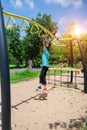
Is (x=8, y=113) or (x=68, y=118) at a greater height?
(x=8, y=113)

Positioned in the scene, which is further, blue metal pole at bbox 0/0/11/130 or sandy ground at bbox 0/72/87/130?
sandy ground at bbox 0/72/87/130

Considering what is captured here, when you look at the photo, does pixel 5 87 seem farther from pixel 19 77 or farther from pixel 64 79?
pixel 64 79

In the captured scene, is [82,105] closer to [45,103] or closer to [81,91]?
[45,103]

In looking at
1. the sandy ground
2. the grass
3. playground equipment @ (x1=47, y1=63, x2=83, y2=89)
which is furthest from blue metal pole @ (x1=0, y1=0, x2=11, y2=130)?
the grass

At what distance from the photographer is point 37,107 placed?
23.8 ft

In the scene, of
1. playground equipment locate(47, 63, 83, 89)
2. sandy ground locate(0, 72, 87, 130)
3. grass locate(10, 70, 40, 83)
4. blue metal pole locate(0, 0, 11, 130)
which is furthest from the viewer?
grass locate(10, 70, 40, 83)

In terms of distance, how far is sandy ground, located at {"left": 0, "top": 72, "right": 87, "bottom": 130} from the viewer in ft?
18.3

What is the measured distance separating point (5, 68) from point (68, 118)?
2812 mm

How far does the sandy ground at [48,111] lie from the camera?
5.59 meters

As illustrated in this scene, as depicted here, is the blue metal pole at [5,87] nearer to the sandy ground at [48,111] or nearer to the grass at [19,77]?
the sandy ground at [48,111]

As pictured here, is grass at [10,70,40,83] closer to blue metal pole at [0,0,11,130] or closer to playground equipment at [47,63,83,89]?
playground equipment at [47,63,83,89]

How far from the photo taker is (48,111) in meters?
6.81

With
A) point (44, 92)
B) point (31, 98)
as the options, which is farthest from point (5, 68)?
point (44, 92)

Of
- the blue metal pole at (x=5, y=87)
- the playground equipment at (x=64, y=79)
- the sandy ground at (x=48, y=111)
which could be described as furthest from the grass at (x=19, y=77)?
the blue metal pole at (x=5, y=87)
